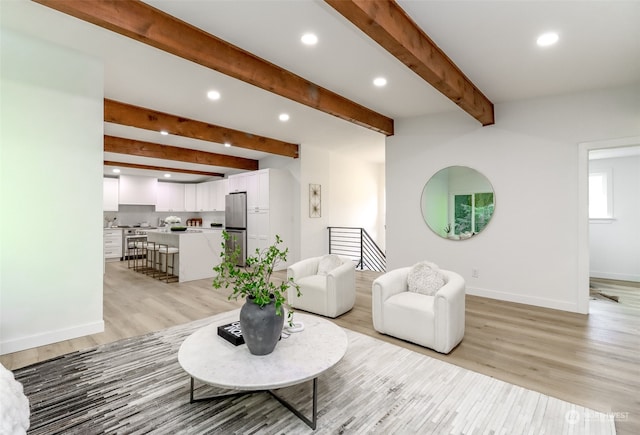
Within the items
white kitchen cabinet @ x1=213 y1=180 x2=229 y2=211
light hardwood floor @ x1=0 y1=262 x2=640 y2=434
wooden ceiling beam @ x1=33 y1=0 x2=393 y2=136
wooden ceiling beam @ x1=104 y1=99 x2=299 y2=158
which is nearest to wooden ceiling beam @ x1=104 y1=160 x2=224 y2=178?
white kitchen cabinet @ x1=213 y1=180 x2=229 y2=211

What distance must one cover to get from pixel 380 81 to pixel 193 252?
4.38 m

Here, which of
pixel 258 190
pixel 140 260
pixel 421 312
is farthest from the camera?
pixel 140 260

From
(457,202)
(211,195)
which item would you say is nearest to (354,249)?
(457,202)

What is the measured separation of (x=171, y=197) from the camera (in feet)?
31.5

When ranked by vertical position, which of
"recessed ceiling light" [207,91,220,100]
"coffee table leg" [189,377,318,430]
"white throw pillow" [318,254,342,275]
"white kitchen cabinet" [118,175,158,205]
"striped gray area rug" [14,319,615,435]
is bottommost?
"striped gray area rug" [14,319,615,435]

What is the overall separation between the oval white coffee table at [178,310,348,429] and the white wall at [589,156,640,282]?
6244 millimetres

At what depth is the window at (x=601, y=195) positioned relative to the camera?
566cm

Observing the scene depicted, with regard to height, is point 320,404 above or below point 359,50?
below

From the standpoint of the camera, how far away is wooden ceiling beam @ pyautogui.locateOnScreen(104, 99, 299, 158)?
161 inches

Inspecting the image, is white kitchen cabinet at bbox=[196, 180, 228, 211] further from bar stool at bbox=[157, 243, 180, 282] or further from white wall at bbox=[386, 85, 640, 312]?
white wall at bbox=[386, 85, 640, 312]

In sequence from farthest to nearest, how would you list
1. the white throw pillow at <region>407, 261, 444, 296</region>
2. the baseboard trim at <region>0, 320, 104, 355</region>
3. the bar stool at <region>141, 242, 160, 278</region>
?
1. the bar stool at <region>141, 242, 160, 278</region>
2. the white throw pillow at <region>407, 261, 444, 296</region>
3. the baseboard trim at <region>0, 320, 104, 355</region>

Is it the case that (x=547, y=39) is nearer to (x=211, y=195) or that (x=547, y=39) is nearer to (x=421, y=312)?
(x=421, y=312)

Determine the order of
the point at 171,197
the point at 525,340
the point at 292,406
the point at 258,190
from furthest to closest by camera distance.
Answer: the point at 171,197 → the point at 258,190 → the point at 525,340 → the point at 292,406

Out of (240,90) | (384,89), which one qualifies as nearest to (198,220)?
(240,90)
